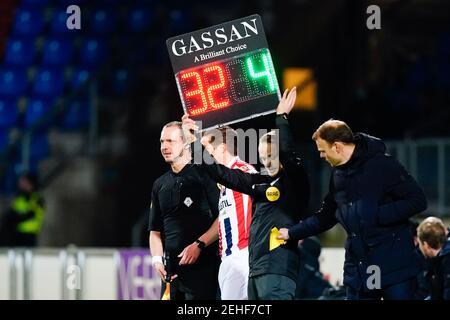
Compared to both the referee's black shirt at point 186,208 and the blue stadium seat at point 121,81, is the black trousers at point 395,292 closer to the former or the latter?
the referee's black shirt at point 186,208

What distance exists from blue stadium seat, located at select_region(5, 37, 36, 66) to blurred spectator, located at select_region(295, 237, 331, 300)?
7.56m

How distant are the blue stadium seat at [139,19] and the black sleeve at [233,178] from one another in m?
8.94

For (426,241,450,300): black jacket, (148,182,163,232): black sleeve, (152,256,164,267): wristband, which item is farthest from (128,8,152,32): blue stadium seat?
(426,241,450,300): black jacket

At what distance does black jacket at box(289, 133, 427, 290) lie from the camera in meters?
6.96

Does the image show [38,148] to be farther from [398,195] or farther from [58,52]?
[398,195]

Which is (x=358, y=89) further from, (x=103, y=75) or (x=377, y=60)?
(x=103, y=75)

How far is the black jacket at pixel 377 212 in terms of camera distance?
274 inches

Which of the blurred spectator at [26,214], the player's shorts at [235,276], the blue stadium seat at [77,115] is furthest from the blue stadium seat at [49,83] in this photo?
the player's shorts at [235,276]

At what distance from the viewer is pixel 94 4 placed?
1700 centimetres

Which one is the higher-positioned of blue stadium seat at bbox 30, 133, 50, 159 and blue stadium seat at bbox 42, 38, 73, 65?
blue stadium seat at bbox 42, 38, 73, 65

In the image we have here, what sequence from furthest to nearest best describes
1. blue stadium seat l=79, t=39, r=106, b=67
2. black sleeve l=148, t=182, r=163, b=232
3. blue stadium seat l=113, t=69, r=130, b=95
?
blue stadium seat l=79, t=39, r=106, b=67 < blue stadium seat l=113, t=69, r=130, b=95 < black sleeve l=148, t=182, r=163, b=232

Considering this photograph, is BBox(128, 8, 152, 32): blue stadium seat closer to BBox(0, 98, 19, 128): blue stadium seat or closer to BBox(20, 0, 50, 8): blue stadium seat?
BBox(20, 0, 50, 8): blue stadium seat
